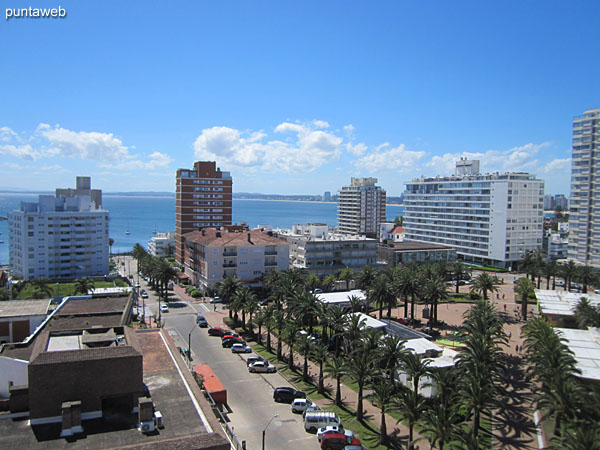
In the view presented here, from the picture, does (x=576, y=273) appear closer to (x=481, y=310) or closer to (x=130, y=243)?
(x=481, y=310)

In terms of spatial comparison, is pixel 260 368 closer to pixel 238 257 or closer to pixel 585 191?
pixel 238 257

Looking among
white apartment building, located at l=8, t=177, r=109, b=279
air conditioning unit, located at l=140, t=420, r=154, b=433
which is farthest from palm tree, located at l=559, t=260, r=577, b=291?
white apartment building, located at l=8, t=177, r=109, b=279

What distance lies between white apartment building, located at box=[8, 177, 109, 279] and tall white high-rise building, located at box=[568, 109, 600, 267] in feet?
345

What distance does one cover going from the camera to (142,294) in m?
80.6

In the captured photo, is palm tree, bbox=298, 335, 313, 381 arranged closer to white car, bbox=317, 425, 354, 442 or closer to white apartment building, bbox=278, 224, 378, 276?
white car, bbox=317, 425, 354, 442

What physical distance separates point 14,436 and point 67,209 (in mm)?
88559

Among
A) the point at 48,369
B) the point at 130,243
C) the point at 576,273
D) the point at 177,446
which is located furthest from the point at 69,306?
the point at 130,243

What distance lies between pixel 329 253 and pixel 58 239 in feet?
185

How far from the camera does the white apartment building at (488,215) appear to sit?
110 meters

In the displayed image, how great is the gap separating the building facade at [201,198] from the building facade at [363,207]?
71.3 m

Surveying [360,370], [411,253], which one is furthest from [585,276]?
[360,370]

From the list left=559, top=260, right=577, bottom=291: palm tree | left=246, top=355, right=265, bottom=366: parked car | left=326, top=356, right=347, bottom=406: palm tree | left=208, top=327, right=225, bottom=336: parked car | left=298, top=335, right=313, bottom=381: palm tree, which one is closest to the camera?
left=326, top=356, right=347, bottom=406: palm tree

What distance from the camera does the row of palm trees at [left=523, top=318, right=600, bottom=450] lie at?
23297 millimetres

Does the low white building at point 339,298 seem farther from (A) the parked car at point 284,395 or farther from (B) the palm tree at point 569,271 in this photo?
(B) the palm tree at point 569,271
